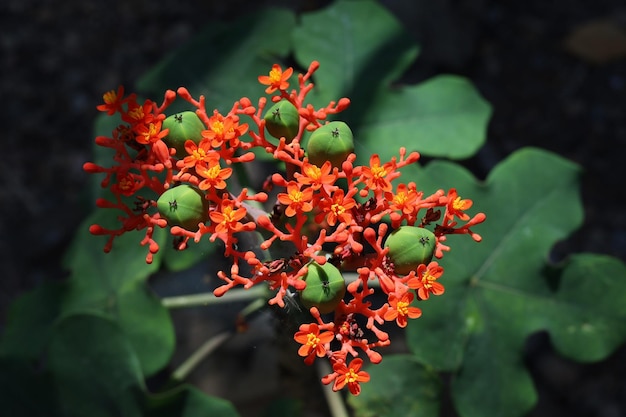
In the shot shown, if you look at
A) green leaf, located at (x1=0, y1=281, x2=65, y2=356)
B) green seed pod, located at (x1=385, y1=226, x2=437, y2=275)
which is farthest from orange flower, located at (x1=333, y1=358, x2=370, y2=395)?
green leaf, located at (x1=0, y1=281, x2=65, y2=356)

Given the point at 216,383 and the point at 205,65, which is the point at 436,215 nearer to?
the point at 205,65

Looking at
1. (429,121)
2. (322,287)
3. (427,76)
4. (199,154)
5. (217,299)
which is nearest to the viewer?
(322,287)

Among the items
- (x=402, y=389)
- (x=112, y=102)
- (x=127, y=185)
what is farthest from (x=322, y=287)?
(x=402, y=389)

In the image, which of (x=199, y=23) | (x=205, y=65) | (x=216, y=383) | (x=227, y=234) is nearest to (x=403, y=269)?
(x=227, y=234)

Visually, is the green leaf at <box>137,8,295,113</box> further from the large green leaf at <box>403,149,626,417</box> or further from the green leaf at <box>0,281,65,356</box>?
the green leaf at <box>0,281,65,356</box>

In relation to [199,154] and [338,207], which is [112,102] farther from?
[338,207]

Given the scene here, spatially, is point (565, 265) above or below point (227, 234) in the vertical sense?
below
